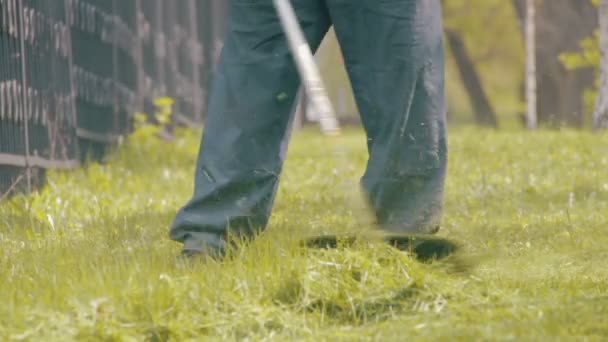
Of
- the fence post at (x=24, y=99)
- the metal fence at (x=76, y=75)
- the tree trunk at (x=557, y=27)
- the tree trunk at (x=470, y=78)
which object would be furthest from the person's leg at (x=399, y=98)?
the tree trunk at (x=470, y=78)

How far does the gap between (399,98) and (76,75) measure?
4.53 meters

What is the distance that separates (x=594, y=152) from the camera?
9.90 meters

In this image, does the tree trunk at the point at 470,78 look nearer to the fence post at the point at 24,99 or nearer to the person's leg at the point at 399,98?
the fence post at the point at 24,99

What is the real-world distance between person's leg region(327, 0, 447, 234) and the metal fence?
2.19 m

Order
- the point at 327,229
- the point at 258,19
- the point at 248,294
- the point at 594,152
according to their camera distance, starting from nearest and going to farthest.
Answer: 1. the point at 248,294
2. the point at 258,19
3. the point at 327,229
4. the point at 594,152

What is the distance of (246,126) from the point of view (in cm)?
457

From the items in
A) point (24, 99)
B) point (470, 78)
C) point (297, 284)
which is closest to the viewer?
point (297, 284)

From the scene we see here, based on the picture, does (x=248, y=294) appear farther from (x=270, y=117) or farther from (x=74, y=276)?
(x=270, y=117)

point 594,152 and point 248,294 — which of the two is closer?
point 248,294

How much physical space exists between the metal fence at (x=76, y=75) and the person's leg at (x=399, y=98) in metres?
2.19

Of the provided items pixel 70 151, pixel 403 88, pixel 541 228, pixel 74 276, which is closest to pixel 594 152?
pixel 70 151

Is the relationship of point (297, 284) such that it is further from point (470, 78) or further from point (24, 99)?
point (470, 78)

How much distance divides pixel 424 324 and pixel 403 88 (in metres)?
1.34

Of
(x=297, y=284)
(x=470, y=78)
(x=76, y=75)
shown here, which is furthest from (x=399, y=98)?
(x=470, y=78)
